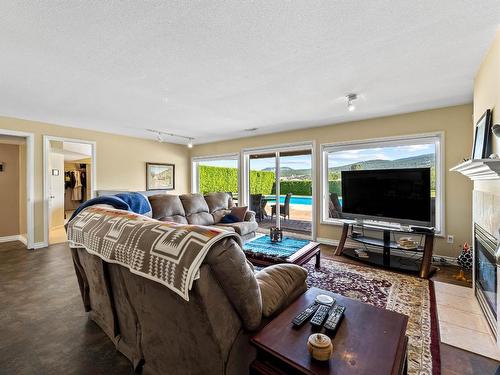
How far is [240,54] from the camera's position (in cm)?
216

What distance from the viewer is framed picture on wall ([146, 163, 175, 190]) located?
20.5 feet

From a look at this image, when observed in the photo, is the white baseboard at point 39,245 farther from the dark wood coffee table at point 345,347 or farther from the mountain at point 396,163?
the mountain at point 396,163

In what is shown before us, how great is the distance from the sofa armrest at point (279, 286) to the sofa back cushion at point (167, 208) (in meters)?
2.78

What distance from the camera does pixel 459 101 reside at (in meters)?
3.34

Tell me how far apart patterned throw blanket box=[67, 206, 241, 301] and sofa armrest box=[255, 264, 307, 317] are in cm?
42

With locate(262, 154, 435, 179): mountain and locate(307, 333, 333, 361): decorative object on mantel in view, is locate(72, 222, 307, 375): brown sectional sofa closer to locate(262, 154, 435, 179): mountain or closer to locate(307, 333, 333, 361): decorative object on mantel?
locate(307, 333, 333, 361): decorative object on mantel

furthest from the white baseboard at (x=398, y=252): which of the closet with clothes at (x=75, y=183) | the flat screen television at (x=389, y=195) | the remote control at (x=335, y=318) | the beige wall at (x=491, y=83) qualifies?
the closet with clothes at (x=75, y=183)

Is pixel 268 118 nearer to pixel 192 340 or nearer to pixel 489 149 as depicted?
pixel 489 149

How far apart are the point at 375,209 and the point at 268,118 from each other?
2350mm

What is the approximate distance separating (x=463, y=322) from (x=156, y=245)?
8.98ft

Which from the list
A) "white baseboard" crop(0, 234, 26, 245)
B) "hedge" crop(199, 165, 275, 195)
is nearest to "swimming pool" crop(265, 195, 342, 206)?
"hedge" crop(199, 165, 275, 195)

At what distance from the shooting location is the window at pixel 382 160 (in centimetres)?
370

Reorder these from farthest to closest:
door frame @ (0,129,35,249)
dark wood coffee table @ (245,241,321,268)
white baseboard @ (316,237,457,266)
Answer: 1. door frame @ (0,129,35,249)
2. white baseboard @ (316,237,457,266)
3. dark wood coffee table @ (245,241,321,268)

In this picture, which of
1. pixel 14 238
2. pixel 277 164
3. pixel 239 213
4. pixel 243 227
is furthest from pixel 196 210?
pixel 14 238
